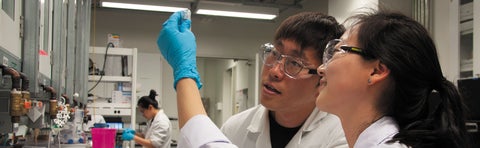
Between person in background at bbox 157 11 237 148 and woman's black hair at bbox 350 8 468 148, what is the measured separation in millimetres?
405

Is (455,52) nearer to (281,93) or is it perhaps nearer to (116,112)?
(281,93)

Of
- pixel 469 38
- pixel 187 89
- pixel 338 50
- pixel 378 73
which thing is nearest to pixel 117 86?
pixel 469 38

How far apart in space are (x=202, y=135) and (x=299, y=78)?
49 centimetres

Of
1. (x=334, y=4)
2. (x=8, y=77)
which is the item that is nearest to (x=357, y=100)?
(x=8, y=77)

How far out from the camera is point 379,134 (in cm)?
86

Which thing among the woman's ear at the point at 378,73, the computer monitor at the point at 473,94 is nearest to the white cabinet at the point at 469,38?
the computer monitor at the point at 473,94

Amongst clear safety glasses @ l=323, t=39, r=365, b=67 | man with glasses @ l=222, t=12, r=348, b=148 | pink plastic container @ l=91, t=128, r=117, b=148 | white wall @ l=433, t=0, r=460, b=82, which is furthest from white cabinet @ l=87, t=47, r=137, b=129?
clear safety glasses @ l=323, t=39, r=365, b=67

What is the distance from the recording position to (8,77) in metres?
1.28

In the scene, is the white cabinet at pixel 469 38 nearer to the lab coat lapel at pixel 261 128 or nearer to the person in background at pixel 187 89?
the lab coat lapel at pixel 261 128

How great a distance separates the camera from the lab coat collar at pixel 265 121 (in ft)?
4.82

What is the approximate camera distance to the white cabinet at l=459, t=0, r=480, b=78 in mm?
3098

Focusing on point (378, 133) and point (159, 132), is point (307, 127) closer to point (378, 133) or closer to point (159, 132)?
point (378, 133)

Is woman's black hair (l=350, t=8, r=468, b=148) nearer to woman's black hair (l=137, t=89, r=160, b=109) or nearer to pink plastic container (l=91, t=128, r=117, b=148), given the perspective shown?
pink plastic container (l=91, t=128, r=117, b=148)

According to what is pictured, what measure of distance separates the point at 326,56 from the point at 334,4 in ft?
13.6
